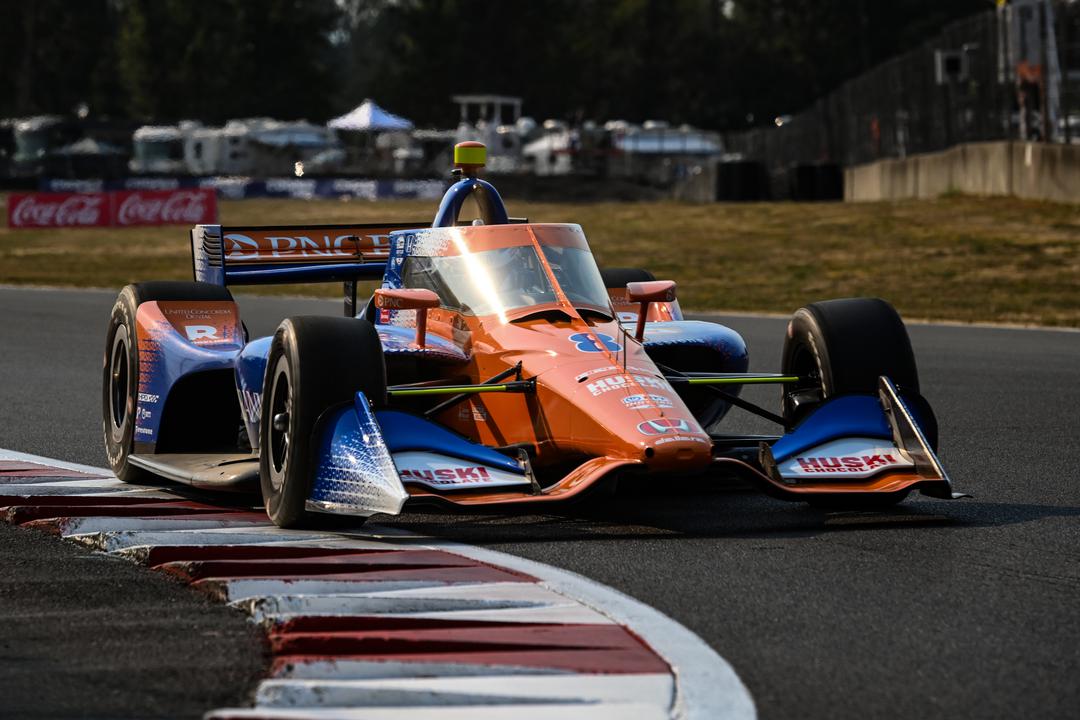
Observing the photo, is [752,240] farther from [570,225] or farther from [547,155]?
[547,155]

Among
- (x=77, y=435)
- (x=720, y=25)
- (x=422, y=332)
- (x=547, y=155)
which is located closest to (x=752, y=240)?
(x=77, y=435)

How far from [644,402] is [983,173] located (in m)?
21.6

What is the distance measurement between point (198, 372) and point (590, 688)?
4.22 meters

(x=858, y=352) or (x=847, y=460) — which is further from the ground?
(x=858, y=352)

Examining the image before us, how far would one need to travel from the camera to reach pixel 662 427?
262 inches

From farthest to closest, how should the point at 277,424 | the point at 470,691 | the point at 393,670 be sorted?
the point at 277,424, the point at 393,670, the point at 470,691

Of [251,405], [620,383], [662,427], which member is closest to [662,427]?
[662,427]

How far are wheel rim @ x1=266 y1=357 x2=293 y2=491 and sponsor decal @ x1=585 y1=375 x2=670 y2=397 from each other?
1142 mm

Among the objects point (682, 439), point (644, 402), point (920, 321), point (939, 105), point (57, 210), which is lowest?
point (920, 321)

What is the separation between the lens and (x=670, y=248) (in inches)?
1123

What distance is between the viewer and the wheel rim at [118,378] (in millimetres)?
8773

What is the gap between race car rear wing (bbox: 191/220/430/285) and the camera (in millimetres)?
9484

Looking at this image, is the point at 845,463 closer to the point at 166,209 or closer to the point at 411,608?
the point at 411,608

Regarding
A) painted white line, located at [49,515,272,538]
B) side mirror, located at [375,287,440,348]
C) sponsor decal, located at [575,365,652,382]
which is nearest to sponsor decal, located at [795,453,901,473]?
sponsor decal, located at [575,365,652,382]
